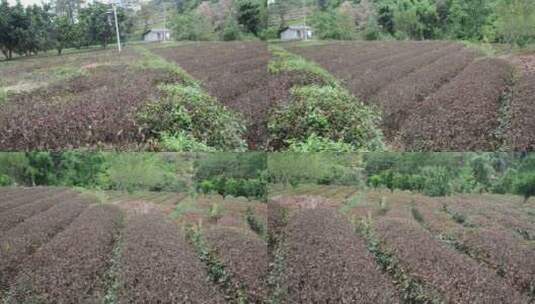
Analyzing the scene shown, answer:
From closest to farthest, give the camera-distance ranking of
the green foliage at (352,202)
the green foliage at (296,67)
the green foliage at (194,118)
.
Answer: the green foliage at (194,118), the green foliage at (296,67), the green foliage at (352,202)

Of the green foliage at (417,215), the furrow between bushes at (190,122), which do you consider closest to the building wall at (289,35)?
the furrow between bushes at (190,122)

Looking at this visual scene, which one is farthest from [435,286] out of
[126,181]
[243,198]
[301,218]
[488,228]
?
[126,181]

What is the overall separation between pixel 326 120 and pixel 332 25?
0.79m

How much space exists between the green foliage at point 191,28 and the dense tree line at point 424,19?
600 mm

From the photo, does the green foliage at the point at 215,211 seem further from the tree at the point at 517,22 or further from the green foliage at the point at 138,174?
the tree at the point at 517,22

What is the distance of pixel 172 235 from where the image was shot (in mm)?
4312

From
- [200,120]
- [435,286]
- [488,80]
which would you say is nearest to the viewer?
[488,80]

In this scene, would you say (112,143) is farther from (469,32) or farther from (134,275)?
(469,32)

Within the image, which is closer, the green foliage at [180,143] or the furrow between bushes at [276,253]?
the green foliage at [180,143]

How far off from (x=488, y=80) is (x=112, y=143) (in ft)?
8.98

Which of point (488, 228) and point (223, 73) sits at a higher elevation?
point (223, 73)

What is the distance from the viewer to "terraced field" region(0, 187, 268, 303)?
418 cm

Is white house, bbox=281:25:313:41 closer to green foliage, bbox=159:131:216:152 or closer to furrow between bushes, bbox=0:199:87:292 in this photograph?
green foliage, bbox=159:131:216:152

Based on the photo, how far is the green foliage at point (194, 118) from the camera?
3477 millimetres
